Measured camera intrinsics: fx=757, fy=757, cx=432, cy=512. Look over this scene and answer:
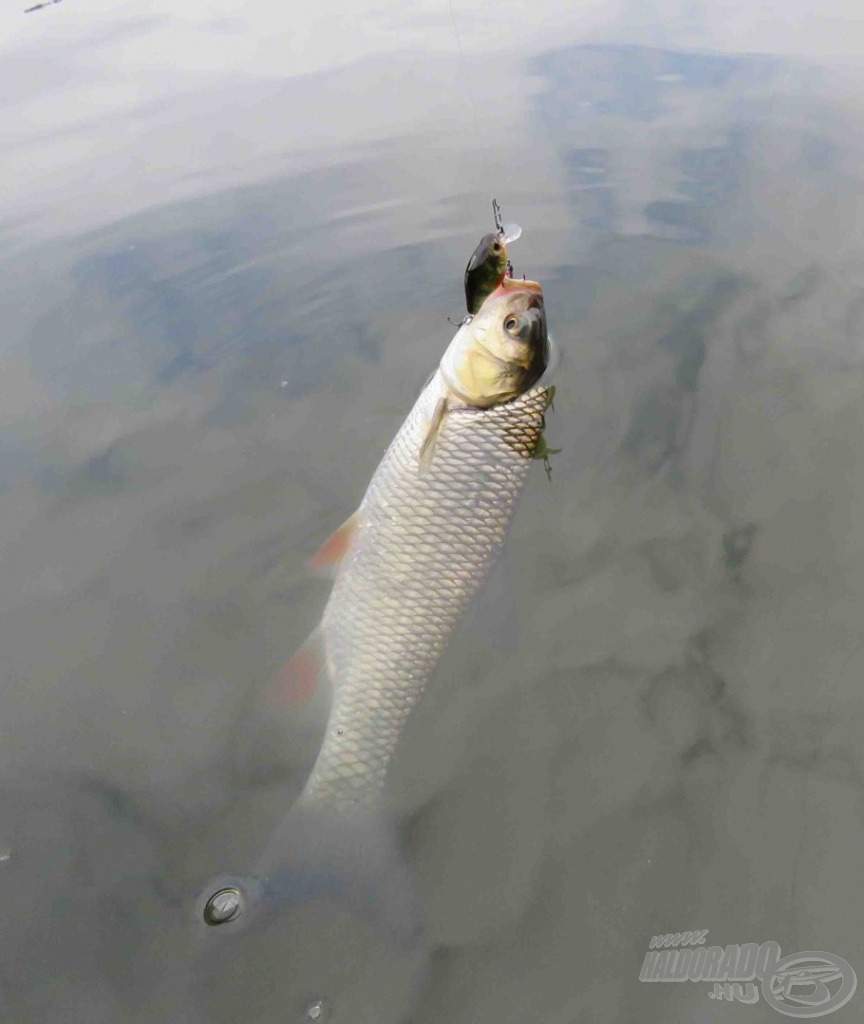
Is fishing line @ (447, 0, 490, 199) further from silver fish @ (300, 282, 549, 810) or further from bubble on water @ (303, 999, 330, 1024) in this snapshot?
bubble on water @ (303, 999, 330, 1024)

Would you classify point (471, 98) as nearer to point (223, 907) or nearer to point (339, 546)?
point (339, 546)

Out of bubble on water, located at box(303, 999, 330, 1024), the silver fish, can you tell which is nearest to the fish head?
the silver fish

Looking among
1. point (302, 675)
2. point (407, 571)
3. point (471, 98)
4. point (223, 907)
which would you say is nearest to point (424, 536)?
point (407, 571)

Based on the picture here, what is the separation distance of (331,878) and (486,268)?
2321 mm

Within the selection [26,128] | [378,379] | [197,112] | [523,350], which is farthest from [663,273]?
[26,128]

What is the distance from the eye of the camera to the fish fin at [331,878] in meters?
2.19

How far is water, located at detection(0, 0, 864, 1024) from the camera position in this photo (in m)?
2.18

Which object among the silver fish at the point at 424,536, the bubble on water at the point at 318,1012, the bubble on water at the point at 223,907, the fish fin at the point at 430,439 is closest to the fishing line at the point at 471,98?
the silver fish at the point at 424,536

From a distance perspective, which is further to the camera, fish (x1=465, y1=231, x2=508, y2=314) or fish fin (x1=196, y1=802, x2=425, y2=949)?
fish (x1=465, y1=231, x2=508, y2=314)

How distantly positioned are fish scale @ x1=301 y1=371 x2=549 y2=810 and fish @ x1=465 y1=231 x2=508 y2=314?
56cm

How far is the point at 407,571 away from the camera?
2.64 m

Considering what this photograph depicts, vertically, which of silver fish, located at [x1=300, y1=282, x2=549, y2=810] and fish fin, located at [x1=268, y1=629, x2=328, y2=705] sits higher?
silver fish, located at [x1=300, y1=282, x2=549, y2=810]

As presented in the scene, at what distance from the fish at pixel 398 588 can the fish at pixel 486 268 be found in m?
0.11

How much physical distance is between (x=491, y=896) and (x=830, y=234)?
516 centimetres
